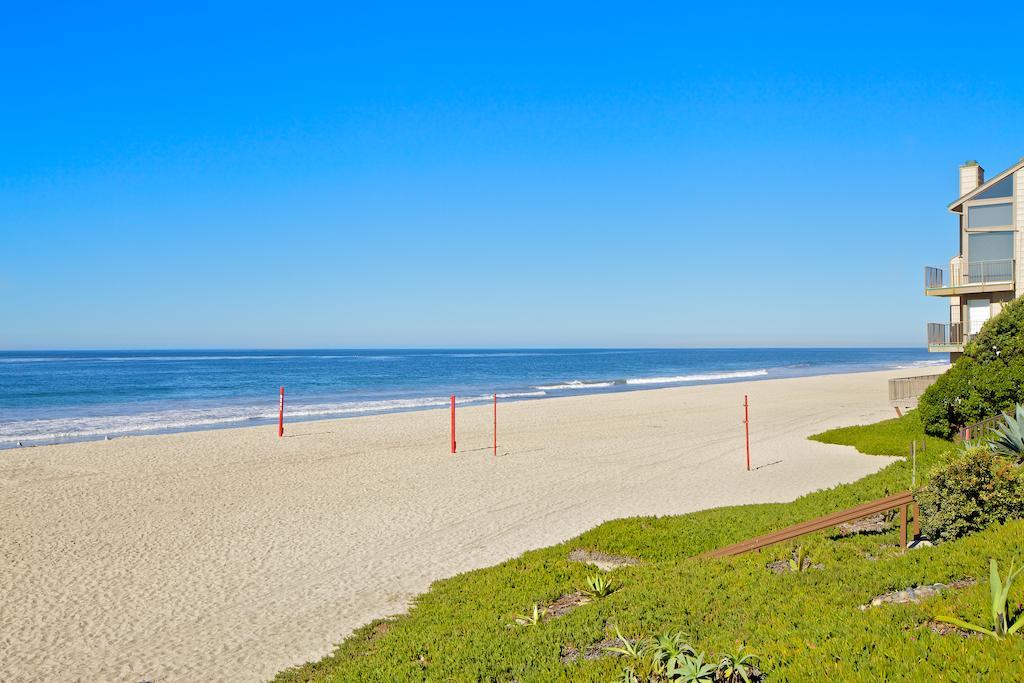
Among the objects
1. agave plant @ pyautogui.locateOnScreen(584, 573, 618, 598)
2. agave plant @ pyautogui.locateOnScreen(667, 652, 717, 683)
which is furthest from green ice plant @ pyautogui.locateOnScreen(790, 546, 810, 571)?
agave plant @ pyautogui.locateOnScreen(667, 652, 717, 683)

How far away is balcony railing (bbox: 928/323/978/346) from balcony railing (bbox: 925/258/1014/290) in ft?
5.20

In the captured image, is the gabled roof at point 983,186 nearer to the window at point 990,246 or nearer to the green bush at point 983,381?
the window at point 990,246

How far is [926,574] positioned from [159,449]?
78.6 feet

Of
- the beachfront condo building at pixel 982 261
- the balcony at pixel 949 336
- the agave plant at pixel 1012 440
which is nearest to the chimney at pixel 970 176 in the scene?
the beachfront condo building at pixel 982 261

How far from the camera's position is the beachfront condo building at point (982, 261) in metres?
26.3

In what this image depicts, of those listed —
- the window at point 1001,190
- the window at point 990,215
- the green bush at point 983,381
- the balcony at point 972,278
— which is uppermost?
the window at point 1001,190

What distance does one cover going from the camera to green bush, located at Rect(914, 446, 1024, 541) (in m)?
8.62

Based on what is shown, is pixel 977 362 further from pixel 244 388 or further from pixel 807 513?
pixel 244 388

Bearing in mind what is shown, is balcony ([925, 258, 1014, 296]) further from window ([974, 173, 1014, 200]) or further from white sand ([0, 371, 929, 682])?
white sand ([0, 371, 929, 682])

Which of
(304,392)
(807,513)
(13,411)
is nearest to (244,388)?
(304,392)

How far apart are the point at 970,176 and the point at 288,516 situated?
93.6 ft

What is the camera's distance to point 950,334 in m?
28.2

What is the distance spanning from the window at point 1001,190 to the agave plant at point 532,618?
26.4m

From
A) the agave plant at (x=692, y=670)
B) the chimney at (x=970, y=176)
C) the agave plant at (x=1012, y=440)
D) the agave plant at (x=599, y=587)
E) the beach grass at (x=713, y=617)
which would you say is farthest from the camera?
the chimney at (x=970, y=176)
